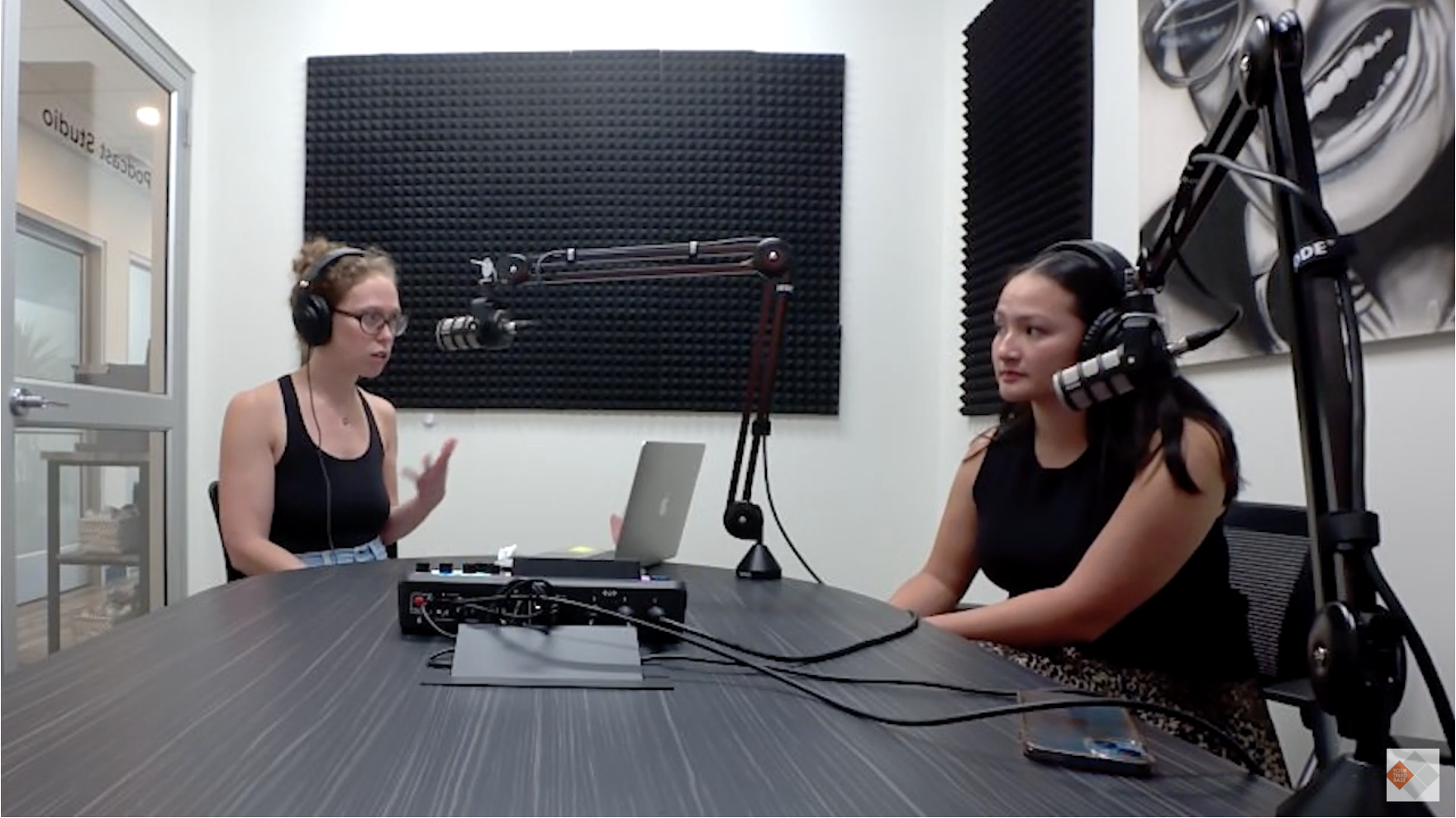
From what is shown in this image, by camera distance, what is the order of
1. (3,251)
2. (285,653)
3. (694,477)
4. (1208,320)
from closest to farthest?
(285,653), (694,477), (1208,320), (3,251)

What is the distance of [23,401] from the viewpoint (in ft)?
7.87

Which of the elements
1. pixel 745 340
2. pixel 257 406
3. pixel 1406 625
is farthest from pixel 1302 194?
pixel 745 340

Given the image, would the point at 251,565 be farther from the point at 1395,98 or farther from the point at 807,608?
the point at 1395,98

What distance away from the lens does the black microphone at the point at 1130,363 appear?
0.78 metres

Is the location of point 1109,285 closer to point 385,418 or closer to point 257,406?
point 257,406

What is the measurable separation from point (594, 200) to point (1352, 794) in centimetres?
304

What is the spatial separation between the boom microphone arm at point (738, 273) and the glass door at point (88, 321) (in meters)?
1.60

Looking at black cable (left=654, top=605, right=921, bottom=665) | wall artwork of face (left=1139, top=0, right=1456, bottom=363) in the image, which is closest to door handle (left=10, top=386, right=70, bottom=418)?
black cable (left=654, top=605, right=921, bottom=665)

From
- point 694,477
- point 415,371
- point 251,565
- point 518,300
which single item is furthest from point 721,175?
point 251,565

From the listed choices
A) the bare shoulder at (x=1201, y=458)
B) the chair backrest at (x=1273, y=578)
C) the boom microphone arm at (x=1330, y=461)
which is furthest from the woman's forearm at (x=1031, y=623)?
the boom microphone arm at (x=1330, y=461)

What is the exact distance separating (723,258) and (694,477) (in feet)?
1.45

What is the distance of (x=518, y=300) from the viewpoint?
130 inches

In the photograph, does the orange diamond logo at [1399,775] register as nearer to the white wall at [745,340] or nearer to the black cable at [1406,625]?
the black cable at [1406,625]

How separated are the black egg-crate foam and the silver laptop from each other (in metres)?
1.42
